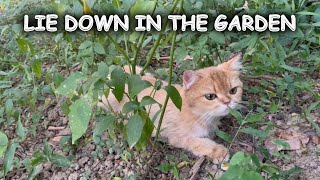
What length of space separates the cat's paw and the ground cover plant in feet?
0.12

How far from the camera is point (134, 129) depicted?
2.13 m

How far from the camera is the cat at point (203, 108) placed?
277cm

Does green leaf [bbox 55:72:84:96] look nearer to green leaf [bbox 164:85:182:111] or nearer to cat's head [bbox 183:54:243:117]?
green leaf [bbox 164:85:182:111]

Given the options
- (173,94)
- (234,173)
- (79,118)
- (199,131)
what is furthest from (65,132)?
(234,173)

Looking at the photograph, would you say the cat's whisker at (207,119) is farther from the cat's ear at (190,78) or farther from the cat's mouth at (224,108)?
the cat's ear at (190,78)

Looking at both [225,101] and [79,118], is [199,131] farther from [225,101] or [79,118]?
[79,118]

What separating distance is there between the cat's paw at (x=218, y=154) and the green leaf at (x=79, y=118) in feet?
3.44

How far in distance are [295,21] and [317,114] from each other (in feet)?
2.30

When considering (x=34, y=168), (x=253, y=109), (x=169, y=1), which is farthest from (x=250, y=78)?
(x=34, y=168)

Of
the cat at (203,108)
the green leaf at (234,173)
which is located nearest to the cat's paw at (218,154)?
the cat at (203,108)

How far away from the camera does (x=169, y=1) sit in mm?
3547

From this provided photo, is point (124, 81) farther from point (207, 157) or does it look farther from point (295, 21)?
point (295, 21)

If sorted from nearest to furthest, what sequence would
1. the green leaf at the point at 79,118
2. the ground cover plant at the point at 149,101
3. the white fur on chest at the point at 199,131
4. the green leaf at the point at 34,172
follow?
the green leaf at the point at 79,118 → the ground cover plant at the point at 149,101 → the green leaf at the point at 34,172 → the white fur on chest at the point at 199,131

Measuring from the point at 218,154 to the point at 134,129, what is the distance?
77 centimetres
